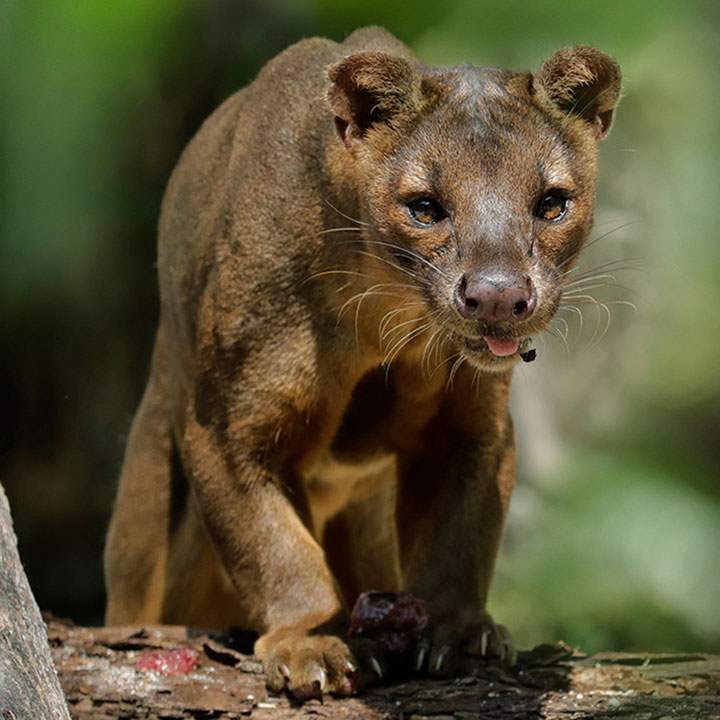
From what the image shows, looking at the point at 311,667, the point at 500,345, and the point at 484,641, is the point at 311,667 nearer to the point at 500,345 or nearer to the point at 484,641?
the point at 484,641

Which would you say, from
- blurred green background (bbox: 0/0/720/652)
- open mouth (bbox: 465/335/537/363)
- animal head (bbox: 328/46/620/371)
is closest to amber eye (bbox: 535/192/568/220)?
animal head (bbox: 328/46/620/371)

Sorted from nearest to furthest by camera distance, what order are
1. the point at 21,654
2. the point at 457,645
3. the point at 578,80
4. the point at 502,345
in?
the point at 21,654 → the point at 502,345 → the point at 578,80 → the point at 457,645

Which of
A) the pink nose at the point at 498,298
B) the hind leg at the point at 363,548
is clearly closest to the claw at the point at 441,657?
the pink nose at the point at 498,298

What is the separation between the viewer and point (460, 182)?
13.4ft

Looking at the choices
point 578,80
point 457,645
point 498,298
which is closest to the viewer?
point 498,298

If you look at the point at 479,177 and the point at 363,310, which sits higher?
the point at 479,177

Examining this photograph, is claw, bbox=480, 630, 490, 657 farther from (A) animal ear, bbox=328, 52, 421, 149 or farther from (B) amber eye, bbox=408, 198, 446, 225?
(A) animal ear, bbox=328, 52, 421, 149

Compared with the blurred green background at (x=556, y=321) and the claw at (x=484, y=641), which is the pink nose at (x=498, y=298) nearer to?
the claw at (x=484, y=641)

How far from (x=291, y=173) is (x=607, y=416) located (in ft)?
19.3

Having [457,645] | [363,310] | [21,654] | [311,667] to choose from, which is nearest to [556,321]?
[363,310]

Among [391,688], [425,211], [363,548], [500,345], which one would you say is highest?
[425,211]

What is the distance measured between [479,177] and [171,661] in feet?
6.58

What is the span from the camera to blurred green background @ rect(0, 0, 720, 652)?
8062 millimetres

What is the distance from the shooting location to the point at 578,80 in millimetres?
4359
